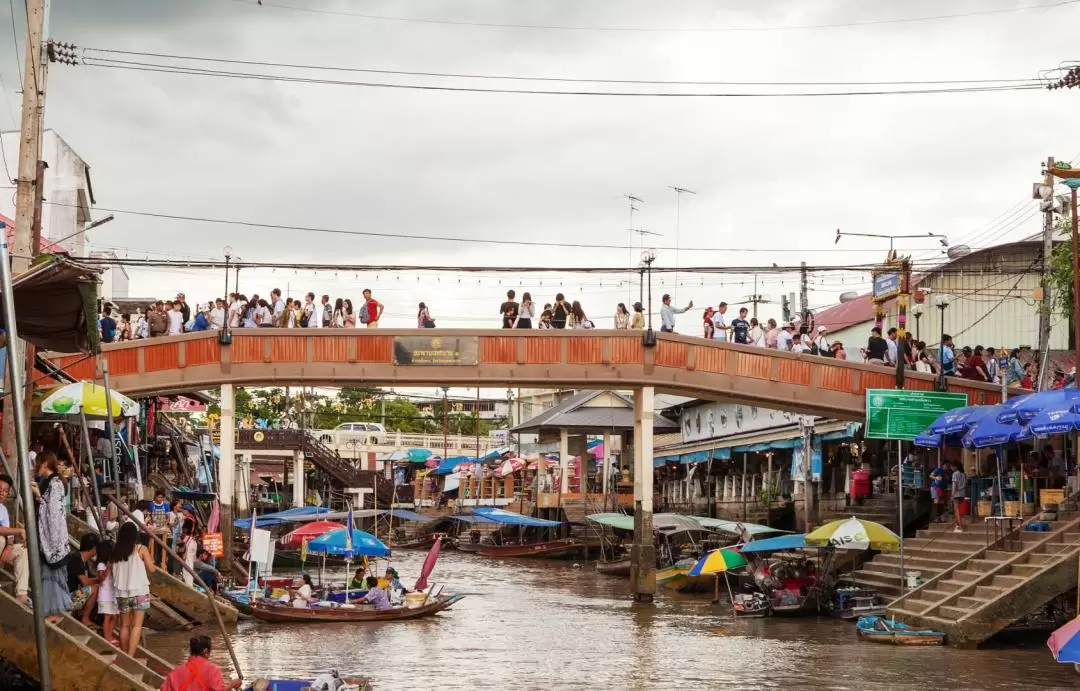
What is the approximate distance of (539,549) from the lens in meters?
56.1

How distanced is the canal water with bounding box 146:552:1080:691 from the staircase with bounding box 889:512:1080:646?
631 mm

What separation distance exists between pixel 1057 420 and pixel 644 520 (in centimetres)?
1212

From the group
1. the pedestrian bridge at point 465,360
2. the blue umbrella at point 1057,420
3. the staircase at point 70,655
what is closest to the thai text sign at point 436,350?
the pedestrian bridge at point 465,360

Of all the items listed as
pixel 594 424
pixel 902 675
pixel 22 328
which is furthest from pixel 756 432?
pixel 22 328

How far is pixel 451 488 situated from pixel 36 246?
202 ft

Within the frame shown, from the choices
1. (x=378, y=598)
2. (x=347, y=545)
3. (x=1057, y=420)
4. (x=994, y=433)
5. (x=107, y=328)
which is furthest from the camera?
(x=107, y=328)

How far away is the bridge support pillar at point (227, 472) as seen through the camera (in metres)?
33.7

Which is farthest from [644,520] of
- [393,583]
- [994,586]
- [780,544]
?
[994,586]

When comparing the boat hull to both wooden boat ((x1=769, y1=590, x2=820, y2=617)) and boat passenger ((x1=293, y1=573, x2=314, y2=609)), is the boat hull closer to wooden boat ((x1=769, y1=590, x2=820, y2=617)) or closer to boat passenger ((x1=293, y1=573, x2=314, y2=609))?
wooden boat ((x1=769, y1=590, x2=820, y2=617))

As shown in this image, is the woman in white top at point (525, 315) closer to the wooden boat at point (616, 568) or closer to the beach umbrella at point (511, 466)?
the wooden boat at point (616, 568)

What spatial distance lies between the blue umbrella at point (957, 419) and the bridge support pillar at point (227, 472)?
A: 56.9 feet

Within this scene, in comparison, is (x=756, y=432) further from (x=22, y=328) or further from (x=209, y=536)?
(x=22, y=328)

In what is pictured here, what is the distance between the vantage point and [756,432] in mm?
50531

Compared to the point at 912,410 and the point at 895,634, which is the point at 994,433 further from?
the point at 912,410
